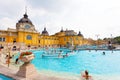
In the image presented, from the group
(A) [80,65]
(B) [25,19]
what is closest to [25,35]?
(B) [25,19]

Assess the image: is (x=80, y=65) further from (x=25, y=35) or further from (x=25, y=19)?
(x=25, y=19)

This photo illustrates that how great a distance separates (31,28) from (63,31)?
97.9ft

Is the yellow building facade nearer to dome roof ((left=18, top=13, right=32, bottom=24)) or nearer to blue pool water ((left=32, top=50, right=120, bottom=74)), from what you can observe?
dome roof ((left=18, top=13, right=32, bottom=24))

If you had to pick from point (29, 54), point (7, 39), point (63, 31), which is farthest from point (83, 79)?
point (63, 31)

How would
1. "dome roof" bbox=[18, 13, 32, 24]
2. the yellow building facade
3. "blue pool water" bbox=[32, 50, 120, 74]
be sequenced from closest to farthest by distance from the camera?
"blue pool water" bbox=[32, 50, 120, 74] < the yellow building facade < "dome roof" bbox=[18, 13, 32, 24]

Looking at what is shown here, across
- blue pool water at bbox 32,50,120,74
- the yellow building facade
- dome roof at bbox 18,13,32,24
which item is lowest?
blue pool water at bbox 32,50,120,74

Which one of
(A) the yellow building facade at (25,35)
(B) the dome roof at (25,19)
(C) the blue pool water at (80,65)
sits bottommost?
(C) the blue pool water at (80,65)

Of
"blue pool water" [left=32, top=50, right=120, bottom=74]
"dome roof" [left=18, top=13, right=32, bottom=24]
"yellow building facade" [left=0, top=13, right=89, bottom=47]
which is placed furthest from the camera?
"dome roof" [left=18, top=13, right=32, bottom=24]

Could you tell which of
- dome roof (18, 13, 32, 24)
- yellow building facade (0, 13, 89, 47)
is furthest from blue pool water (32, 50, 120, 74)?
dome roof (18, 13, 32, 24)

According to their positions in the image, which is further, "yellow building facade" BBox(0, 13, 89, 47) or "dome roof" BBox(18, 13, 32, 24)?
"dome roof" BBox(18, 13, 32, 24)

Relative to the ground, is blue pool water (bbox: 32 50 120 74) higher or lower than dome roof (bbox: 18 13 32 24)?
lower

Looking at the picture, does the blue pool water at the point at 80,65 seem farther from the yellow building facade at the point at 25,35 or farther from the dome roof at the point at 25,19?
the dome roof at the point at 25,19

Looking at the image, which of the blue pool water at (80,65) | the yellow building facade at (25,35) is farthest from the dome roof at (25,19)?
the blue pool water at (80,65)

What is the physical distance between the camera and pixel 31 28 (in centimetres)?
5541
